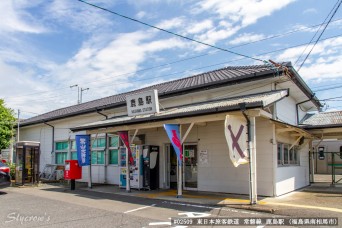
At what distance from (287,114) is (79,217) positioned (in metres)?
9.44

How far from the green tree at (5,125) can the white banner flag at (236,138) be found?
762 inches

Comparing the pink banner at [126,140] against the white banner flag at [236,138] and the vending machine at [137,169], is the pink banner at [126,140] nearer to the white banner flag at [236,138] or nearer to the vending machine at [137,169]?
the vending machine at [137,169]

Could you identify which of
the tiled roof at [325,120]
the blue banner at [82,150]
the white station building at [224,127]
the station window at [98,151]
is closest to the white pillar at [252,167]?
the white station building at [224,127]

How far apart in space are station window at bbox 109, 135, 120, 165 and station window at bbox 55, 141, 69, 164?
15.0 feet

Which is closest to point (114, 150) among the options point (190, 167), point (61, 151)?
point (190, 167)

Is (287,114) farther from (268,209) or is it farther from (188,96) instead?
(268,209)

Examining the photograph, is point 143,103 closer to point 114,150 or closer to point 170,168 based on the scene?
point 170,168

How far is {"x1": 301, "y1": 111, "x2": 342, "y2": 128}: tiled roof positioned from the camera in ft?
44.5

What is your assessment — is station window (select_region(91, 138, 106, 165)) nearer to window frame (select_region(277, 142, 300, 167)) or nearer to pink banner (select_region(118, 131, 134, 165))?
pink banner (select_region(118, 131, 134, 165))

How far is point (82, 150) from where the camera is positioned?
1393cm

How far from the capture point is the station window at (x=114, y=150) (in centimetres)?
1661

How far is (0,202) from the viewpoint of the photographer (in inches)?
402
